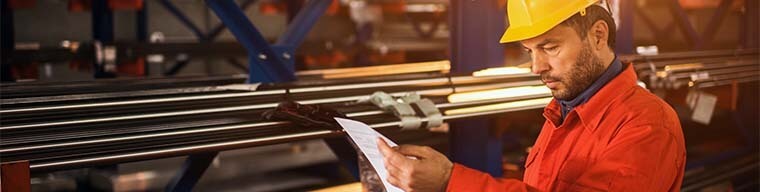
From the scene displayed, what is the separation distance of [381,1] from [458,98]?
912cm

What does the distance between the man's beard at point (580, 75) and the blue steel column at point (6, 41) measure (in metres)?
5.63

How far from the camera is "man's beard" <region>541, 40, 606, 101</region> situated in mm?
2025

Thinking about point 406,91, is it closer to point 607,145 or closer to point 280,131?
point 280,131

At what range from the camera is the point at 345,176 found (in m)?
7.54

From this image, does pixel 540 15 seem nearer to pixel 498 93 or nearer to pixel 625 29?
pixel 498 93

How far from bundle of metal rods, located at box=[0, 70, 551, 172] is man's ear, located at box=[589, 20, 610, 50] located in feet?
Answer: 3.52

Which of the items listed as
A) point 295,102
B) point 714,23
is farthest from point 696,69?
point 295,102

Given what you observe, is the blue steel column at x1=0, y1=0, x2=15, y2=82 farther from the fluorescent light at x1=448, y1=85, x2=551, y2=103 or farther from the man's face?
the man's face

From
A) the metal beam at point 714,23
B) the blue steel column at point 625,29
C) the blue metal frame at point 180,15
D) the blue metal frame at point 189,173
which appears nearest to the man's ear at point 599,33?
the blue metal frame at point 189,173

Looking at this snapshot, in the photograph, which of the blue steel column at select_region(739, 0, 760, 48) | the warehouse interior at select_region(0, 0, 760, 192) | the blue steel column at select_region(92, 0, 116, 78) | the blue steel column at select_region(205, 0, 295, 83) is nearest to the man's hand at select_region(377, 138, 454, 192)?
the warehouse interior at select_region(0, 0, 760, 192)

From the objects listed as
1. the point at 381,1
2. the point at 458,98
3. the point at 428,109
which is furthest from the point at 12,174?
the point at 381,1

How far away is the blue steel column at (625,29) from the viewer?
16.4 ft

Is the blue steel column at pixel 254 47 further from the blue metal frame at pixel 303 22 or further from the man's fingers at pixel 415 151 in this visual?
the man's fingers at pixel 415 151

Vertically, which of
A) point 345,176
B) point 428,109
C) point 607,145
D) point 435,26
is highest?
point 607,145
